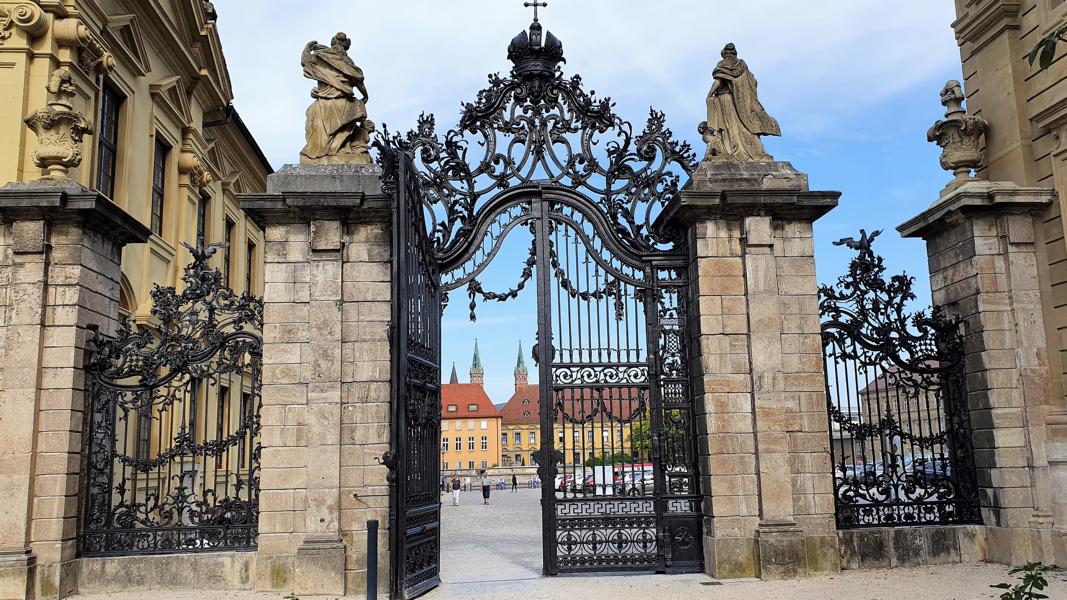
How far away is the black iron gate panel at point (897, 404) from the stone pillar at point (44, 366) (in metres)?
8.10

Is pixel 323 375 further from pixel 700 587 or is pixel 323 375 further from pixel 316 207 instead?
pixel 700 587

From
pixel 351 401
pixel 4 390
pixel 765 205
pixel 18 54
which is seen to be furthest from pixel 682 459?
pixel 18 54

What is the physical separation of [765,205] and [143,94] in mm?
12665

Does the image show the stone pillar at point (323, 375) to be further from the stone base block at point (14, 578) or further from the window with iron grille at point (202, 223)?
the window with iron grille at point (202, 223)

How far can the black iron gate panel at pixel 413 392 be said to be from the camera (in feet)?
25.1

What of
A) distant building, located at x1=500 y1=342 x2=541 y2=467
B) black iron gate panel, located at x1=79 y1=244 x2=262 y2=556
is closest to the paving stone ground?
black iron gate panel, located at x1=79 y1=244 x2=262 y2=556

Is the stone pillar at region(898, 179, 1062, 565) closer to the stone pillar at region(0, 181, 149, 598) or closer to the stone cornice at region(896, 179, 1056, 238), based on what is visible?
the stone cornice at region(896, 179, 1056, 238)

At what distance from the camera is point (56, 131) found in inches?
360

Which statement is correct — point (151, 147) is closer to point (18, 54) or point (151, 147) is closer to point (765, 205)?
point (18, 54)

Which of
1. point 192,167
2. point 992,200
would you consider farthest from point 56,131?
point 992,200

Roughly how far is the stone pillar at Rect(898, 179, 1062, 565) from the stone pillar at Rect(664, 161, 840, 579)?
187 cm

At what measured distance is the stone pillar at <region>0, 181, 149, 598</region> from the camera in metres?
8.43

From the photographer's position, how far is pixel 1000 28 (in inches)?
437

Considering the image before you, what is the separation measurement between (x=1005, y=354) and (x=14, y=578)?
10644 millimetres
